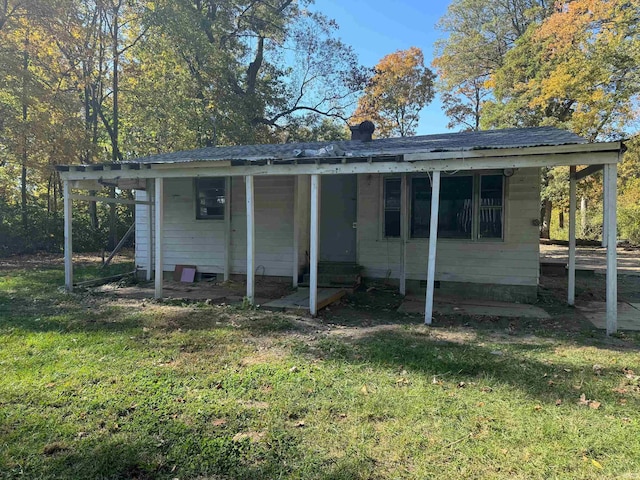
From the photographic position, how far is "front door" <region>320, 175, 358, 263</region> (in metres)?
8.40

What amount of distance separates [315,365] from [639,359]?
3.44 meters

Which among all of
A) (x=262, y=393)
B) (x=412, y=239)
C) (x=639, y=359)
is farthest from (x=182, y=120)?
(x=639, y=359)

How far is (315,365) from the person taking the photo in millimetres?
3973

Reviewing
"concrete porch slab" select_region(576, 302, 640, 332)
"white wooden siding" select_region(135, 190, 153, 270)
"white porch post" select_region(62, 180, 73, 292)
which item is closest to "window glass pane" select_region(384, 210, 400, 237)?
"concrete porch slab" select_region(576, 302, 640, 332)

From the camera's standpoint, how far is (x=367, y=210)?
819cm

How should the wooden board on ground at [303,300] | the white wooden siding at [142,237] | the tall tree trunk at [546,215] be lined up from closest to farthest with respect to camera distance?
the wooden board on ground at [303,300], the white wooden siding at [142,237], the tall tree trunk at [546,215]

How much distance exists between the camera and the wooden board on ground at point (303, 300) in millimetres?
6473

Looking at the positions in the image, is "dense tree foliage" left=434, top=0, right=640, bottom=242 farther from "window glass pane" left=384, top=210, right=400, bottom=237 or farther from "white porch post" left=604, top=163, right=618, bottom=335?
"white porch post" left=604, top=163, right=618, bottom=335

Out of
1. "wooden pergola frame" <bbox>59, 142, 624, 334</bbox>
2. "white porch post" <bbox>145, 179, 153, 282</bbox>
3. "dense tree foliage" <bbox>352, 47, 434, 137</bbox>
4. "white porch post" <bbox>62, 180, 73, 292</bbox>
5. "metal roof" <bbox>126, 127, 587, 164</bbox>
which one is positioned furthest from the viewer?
"dense tree foliage" <bbox>352, 47, 434, 137</bbox>

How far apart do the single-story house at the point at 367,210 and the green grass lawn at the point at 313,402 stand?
1.54 meters

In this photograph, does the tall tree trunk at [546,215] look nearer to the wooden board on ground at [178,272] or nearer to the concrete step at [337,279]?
the concrete step at [337,279]

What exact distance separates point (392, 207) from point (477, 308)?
2610mm

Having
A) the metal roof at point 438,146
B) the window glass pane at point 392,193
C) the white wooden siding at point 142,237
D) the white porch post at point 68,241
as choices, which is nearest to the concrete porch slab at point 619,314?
the metal roof at point 438,146

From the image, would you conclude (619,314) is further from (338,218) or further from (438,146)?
(338,218)
